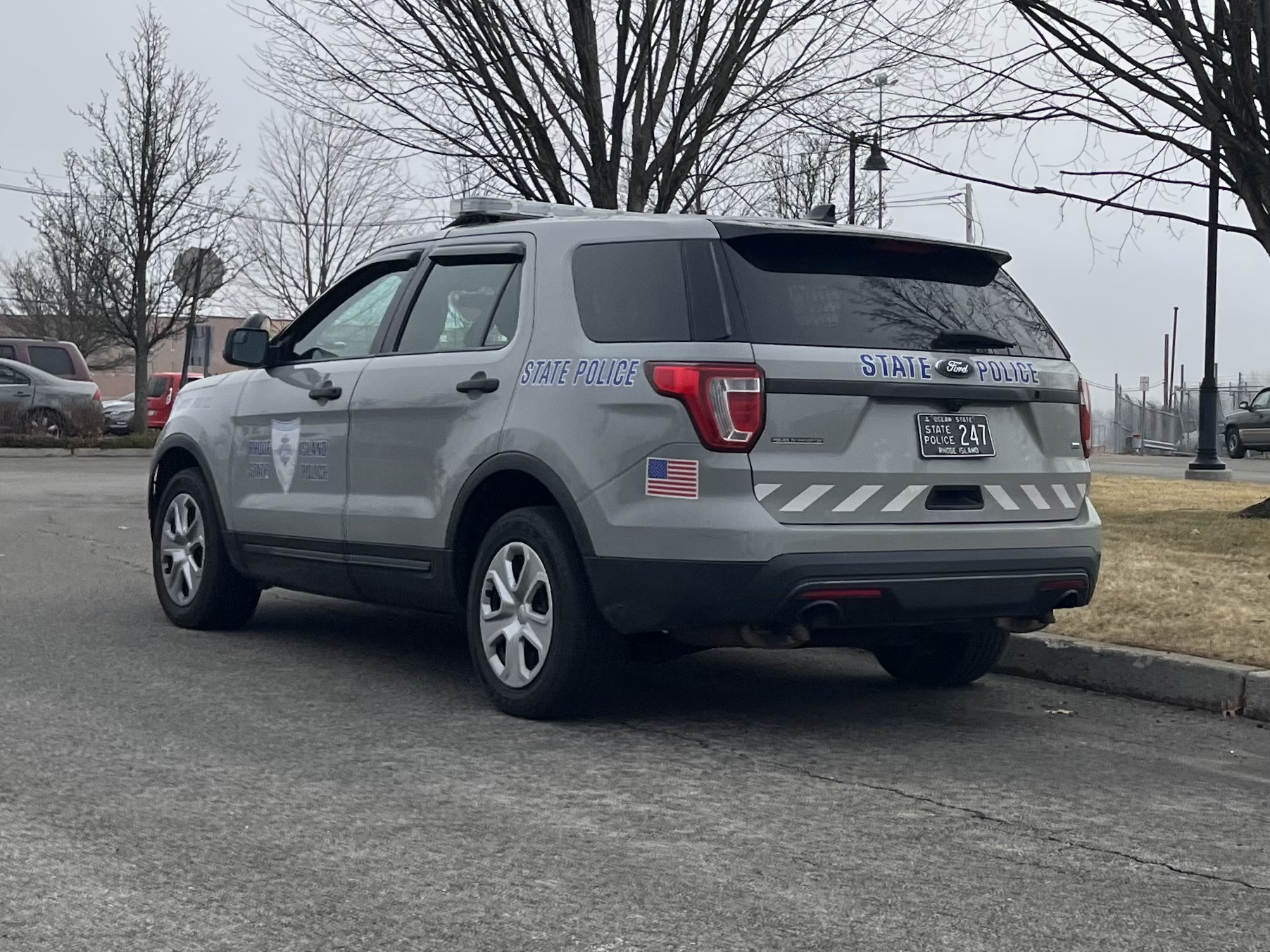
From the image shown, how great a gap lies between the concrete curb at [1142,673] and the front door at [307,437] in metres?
2.93

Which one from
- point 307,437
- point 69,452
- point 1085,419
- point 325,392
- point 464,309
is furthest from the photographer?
point 69,452

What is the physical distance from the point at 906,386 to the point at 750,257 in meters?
0.69

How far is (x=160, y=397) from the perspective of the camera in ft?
129

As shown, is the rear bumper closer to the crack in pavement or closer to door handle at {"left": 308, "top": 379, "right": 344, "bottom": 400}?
the crack in pavement

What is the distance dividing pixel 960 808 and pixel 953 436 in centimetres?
144

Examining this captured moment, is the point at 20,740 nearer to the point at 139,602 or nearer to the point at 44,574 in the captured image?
the point at 139,602

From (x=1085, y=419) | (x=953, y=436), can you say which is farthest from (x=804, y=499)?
(x=1085, y=419)

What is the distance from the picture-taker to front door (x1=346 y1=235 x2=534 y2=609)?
610 cm

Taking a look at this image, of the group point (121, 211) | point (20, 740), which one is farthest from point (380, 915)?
point (121, 211)

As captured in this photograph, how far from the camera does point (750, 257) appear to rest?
558cm

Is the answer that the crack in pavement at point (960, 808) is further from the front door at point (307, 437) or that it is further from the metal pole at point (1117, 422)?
the metal pole at point (1117, 422)

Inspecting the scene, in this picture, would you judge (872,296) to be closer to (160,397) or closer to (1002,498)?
(1002,498)

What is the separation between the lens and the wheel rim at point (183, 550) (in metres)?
7.91

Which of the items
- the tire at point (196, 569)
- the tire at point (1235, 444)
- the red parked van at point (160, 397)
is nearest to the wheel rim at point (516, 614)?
the tire at point (196, 569)
